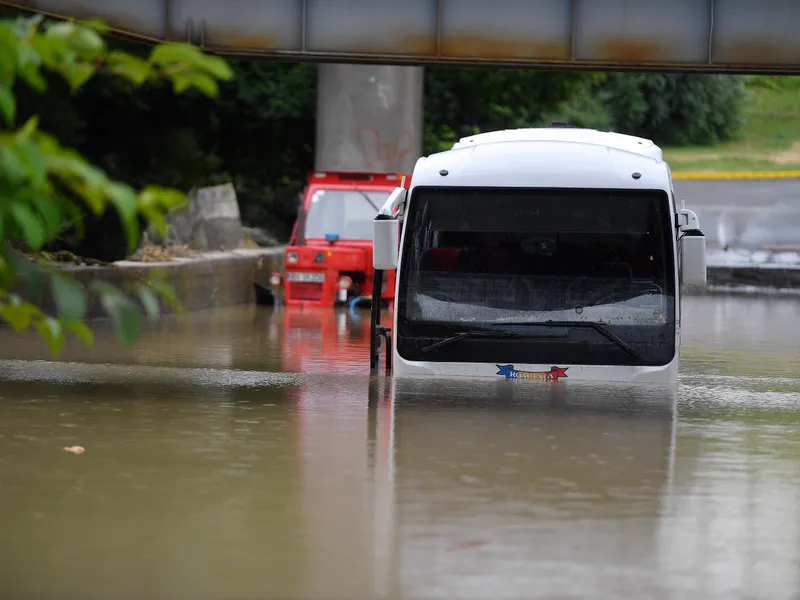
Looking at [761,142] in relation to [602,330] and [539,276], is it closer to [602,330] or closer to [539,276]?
[539,276]

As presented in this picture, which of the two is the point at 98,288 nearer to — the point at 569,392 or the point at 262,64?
the point at 569,392

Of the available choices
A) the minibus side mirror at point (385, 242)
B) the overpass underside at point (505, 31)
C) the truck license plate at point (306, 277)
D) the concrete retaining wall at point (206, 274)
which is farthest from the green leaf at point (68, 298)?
the truck license plate at point (306, 277)

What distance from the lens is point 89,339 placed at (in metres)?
5.38

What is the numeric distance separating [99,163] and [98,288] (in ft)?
70.0

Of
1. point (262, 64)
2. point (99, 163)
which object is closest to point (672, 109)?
point (262, 64)

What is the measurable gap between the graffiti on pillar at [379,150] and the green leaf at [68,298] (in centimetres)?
2944

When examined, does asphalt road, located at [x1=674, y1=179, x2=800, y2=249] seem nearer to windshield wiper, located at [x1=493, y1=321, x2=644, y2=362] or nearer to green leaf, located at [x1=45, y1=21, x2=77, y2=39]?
windshield wiper, located at [x1=493, y1=321, x2=644, y2=362]

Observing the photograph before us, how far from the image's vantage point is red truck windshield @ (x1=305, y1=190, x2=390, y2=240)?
98.7 ft

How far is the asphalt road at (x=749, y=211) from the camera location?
154ft

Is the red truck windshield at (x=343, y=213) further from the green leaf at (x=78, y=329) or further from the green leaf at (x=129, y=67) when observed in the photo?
the green leaf at (x=78, y=329)

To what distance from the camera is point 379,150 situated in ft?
114

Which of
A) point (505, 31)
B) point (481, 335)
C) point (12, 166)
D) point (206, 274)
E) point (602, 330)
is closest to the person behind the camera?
point (12, 166)

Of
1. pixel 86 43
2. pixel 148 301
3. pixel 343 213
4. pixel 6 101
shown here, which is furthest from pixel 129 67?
pixel 343 213

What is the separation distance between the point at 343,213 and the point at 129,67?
80.9 ft
